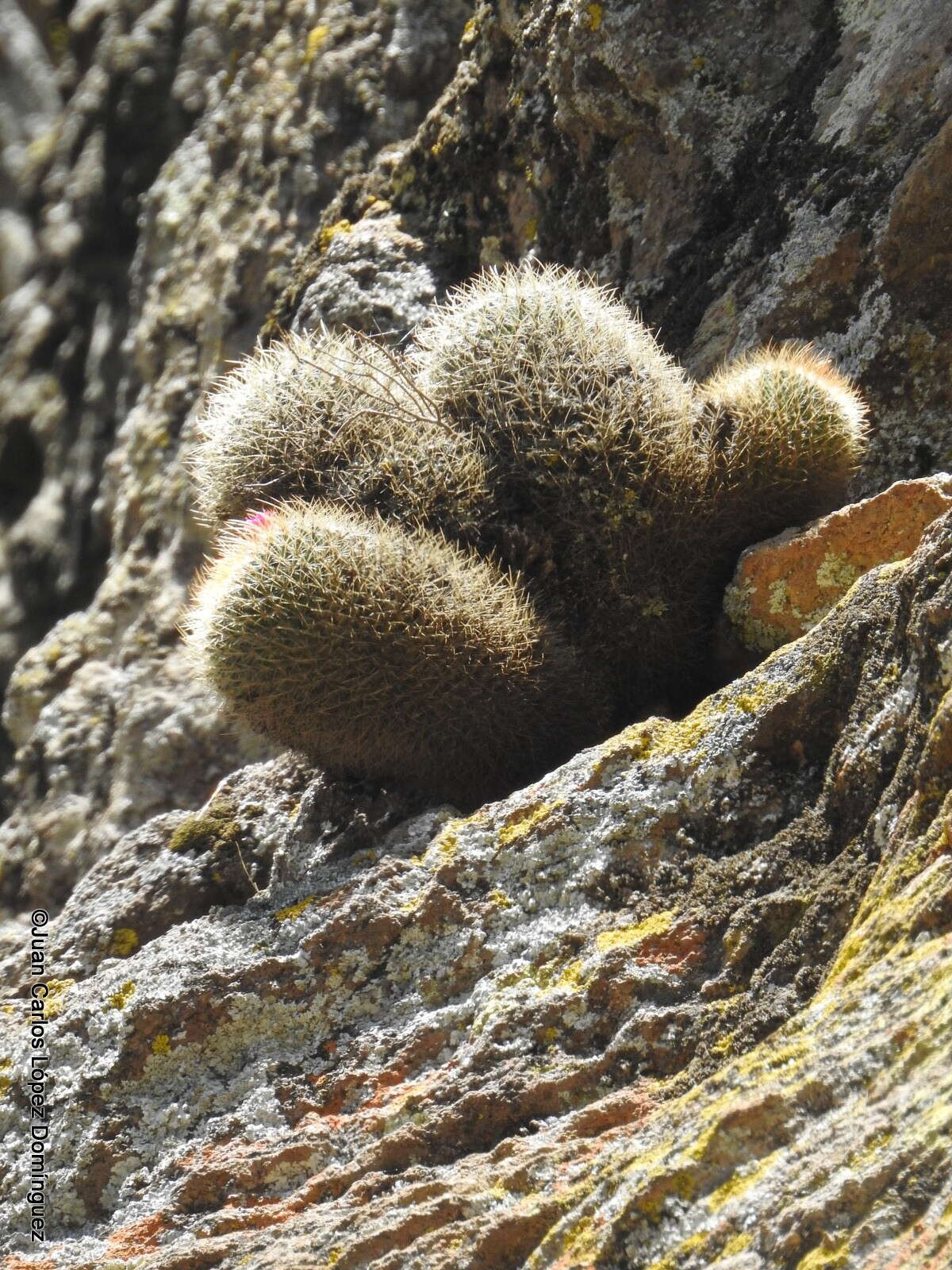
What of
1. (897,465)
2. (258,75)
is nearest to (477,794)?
(897,465)

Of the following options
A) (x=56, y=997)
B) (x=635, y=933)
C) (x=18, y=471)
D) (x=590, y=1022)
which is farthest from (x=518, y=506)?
(x=18, y=471)

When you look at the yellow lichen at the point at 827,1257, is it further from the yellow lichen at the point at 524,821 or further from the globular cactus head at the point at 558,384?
the globular cactus head at the point at 558,384

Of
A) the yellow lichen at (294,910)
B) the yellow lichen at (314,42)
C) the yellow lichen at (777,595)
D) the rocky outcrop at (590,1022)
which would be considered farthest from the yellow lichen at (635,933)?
the yellow lichen at (314,42)

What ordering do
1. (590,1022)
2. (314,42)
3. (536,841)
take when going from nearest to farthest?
(590,1022)
(536,841)
(314,42)

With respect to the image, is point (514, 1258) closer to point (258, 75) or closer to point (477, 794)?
point (477, 794)

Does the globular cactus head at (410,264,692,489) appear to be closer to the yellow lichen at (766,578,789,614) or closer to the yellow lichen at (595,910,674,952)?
the yellow lichen at (766,578,789,614)

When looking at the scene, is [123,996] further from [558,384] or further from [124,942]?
[558,384]

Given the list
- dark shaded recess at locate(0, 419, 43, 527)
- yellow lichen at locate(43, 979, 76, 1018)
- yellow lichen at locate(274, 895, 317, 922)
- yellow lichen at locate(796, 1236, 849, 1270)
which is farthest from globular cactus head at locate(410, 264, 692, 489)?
dark shaded recess at locate(0, 419, 43, 527)
